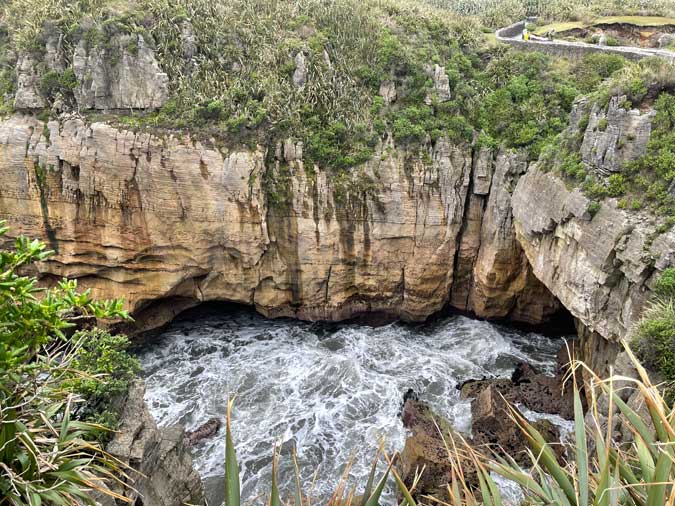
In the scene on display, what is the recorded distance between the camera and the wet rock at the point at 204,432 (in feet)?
44.2

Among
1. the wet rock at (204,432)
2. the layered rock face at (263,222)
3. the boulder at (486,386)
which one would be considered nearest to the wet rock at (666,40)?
the layered rock face at (263,222)

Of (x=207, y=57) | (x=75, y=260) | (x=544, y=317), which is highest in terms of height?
(x=207, y=57)

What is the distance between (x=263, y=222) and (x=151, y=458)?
9112 millimetres

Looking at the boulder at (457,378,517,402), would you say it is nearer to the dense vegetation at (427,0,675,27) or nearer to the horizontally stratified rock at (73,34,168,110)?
the horizontally stratified rock at (73,34,168,110)

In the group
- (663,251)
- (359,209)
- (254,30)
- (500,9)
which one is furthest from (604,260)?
(500,9)

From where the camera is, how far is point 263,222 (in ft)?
54.6

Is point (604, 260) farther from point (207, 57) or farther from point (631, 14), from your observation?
point (631, 14)

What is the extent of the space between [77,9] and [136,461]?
1643cm

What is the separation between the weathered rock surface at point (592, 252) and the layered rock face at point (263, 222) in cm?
233

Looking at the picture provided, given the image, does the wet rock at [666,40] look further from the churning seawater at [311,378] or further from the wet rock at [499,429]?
the wet rock at [499,429]

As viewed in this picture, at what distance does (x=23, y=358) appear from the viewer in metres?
4.23

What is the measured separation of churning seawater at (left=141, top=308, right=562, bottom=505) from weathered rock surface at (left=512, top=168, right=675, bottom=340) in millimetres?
4498

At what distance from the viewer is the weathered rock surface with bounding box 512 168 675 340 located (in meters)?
→ 10.7

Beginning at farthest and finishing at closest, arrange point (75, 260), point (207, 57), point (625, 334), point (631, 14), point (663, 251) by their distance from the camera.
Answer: point (631, 14), point (207, 57), point (75, 260), point (625, 334), point (663, 251)
